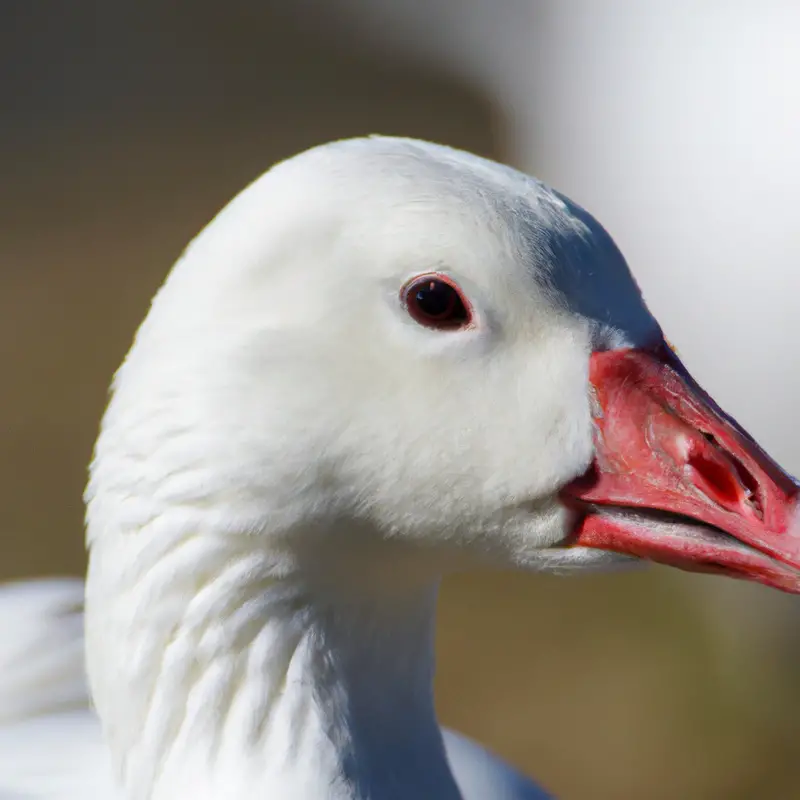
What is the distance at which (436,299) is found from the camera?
128cm

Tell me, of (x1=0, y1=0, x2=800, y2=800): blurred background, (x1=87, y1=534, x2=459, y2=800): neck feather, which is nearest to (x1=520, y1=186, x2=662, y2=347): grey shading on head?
(x1=87, y1=534, x2=459, y2=800): neck feather

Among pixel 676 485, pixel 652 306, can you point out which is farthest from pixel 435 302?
pixel 652 306

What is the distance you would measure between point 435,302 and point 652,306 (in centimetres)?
227

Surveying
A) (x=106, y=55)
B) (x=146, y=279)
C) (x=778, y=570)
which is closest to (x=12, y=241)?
(x=146, y=279)

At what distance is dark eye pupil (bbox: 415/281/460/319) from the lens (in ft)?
4.19

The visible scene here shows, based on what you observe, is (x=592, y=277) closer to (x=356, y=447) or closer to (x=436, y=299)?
(x=436, y=299)

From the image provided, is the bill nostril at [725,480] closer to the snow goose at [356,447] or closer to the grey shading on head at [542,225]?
the snow goose at [356,447]

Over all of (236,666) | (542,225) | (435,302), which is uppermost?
(542,225)

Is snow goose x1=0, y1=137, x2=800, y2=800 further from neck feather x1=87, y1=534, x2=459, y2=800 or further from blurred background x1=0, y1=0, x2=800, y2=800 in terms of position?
blurred background x1=0, y1=0, x2=800, y2=800

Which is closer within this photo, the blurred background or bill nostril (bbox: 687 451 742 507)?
bill nostril (bbox: 687 451 742 507)

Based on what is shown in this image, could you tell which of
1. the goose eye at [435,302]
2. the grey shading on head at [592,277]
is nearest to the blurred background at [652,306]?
the grey shading on head at [592,277]

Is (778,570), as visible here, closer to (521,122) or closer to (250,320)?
(250,320)

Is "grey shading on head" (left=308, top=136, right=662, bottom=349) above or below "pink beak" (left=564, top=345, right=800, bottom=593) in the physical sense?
above

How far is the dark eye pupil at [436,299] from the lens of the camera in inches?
50.3
